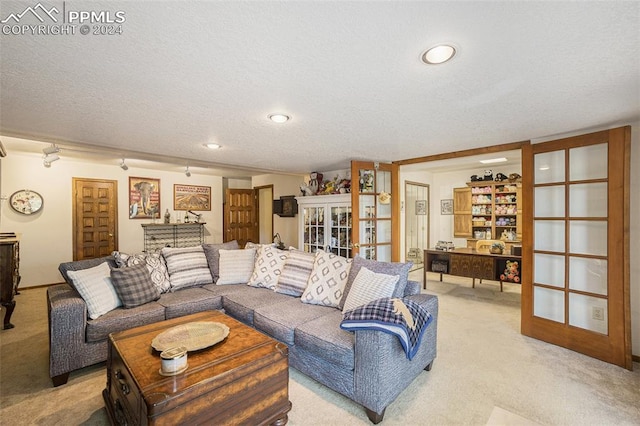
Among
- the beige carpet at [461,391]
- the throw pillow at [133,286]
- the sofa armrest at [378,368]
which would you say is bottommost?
the beige carpet at [461,391]

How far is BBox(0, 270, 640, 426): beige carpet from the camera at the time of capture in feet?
5.80

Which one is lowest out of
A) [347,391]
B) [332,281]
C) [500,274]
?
[347,391]

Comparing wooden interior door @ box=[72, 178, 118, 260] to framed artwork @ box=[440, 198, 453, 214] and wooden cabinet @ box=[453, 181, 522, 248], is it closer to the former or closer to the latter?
framed artwork @ box=[440, 198, 453, 214]

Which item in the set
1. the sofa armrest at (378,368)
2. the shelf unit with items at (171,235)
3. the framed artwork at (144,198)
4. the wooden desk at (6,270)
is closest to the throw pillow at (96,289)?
the wooden desk at (6,270)

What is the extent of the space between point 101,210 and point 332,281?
5.39 metres

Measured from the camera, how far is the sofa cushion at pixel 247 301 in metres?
2.60

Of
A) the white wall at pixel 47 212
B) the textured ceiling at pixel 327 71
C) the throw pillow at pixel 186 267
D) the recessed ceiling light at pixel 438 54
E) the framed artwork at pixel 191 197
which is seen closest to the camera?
the textured ceiling at pixel 327 71

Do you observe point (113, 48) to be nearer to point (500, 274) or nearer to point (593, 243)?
point (593, 243)

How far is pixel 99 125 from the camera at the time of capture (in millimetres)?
2471

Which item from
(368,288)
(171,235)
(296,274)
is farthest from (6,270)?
(368,288)

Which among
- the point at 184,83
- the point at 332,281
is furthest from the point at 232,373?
the point at 184,83

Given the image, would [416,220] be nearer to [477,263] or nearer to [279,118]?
[477,263]

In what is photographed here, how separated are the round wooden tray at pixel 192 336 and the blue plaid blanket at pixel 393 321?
0.85 metres

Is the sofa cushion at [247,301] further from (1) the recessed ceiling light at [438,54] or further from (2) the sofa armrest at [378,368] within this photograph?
(1) the recessed ceiling light at [438,54]
